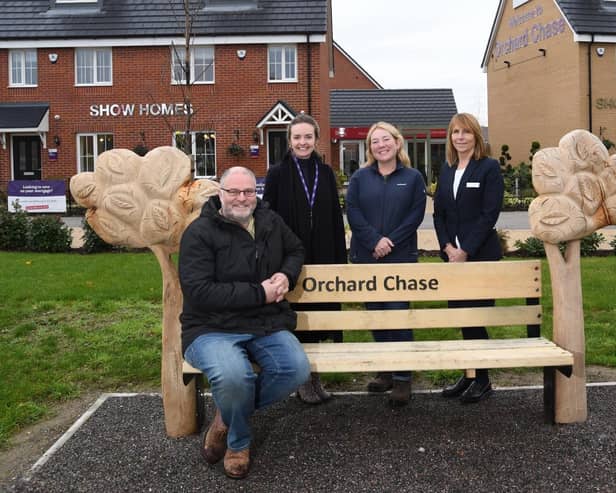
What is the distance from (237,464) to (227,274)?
0.99m

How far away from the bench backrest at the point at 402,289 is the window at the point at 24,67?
78.1 ft

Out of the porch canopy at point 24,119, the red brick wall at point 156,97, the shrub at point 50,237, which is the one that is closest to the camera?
the shrub at point 50,237

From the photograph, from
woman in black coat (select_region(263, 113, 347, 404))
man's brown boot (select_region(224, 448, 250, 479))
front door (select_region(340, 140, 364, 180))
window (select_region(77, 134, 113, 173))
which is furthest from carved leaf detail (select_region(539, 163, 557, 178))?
front door (select_region(340, 140, 364, 180))

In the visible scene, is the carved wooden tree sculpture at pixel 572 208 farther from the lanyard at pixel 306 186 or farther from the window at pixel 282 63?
the window at pixel 282 63

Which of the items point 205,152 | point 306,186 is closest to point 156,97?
point 205,152

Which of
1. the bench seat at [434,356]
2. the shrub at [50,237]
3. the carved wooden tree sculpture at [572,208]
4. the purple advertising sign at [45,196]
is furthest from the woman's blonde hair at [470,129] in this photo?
the purple advertising sign at [45,196]

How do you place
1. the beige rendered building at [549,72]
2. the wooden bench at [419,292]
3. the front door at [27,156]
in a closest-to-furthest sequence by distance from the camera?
the wooden bench at [419,292] → the front door at [27,156] → the beige rendered building at [549,72]

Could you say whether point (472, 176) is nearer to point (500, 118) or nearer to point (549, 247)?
point (549, 247)

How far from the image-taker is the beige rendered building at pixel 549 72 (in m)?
28.2

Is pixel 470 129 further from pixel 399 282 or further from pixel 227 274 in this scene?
pixel 227 274

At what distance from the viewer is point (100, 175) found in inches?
160

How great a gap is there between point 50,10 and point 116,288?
69.3 feet

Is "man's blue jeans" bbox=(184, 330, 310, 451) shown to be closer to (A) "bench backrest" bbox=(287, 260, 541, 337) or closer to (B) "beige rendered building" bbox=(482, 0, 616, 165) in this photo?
(A) "bench backrest" bbox=(287, 260, 541, 337)

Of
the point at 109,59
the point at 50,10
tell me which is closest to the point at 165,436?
the point at 109,59
